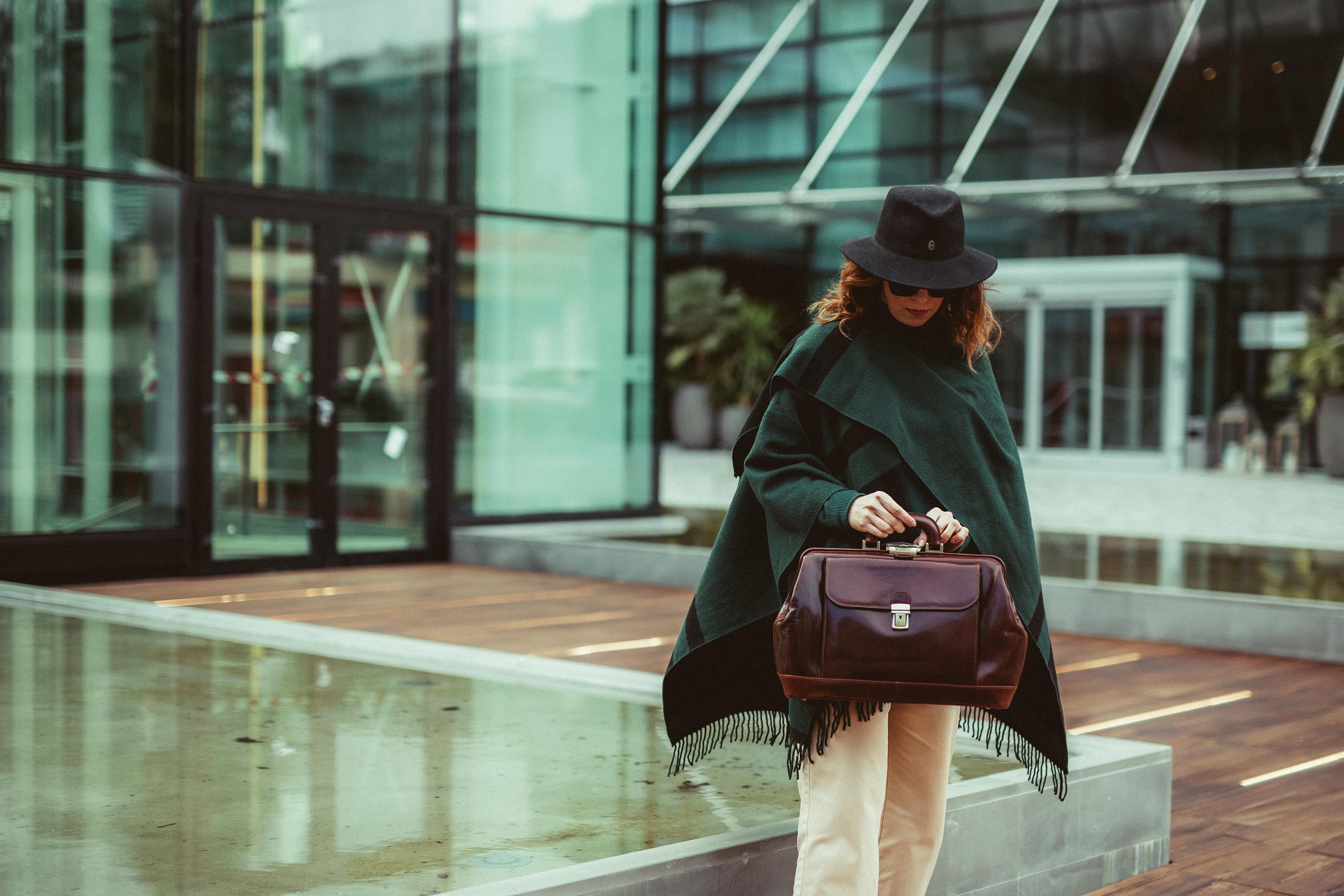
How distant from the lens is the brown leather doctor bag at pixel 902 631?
2396 mm

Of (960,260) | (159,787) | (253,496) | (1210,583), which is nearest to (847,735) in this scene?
(960,260)

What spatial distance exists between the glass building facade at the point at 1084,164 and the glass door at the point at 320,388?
443 inches

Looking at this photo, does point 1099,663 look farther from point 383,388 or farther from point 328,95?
point 328,95

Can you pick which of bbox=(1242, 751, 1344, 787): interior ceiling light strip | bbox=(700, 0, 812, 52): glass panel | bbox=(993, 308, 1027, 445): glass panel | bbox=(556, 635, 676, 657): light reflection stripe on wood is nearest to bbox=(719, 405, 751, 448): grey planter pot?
bbox=(993, 308, 1027, 445): glass panel

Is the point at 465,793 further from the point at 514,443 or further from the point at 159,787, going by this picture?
the point at 514,443

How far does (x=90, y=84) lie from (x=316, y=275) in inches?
72.1

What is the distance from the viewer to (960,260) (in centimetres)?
263

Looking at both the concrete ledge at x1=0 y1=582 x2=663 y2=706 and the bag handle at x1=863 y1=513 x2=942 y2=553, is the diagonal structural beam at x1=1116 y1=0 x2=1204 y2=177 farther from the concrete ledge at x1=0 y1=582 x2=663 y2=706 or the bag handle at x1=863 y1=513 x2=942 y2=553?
the bag handle at x1=863 y1=513 x2=942 y2=553

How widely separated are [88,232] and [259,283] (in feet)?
3.66

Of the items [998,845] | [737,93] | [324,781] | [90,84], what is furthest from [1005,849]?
[737,93]

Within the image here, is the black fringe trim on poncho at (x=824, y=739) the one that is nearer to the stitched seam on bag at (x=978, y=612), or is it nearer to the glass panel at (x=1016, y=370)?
the stitched seam on bag at (x=978, y=612)

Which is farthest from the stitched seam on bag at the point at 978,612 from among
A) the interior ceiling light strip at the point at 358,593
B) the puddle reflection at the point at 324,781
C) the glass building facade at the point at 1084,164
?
the glass building facade at the point at 1084,164

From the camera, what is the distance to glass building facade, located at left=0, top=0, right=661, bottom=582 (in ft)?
29.6

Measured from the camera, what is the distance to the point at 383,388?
409 inches
